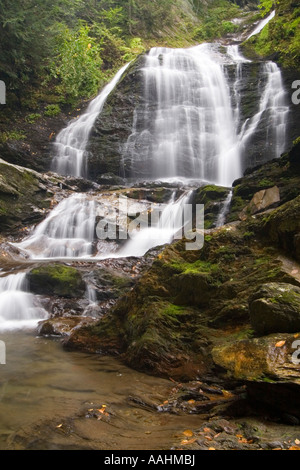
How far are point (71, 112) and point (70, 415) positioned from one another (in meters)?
17.5

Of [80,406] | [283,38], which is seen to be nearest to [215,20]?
[283,38]

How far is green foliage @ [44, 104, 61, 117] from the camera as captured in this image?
57.2 ft

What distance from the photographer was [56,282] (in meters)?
7.60

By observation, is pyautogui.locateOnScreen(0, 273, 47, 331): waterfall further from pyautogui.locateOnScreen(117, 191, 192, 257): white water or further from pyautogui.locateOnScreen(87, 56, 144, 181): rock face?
pyautogui.locateOnScreen(87, 56, 144, 181): rock face

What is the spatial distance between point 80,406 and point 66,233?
8.60 meters

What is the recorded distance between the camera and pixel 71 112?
59.3 feet

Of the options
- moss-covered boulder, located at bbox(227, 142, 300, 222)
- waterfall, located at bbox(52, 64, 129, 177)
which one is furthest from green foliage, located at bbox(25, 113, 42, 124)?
moss-covered boulder, located at bbox(227, 142, 300, 222)

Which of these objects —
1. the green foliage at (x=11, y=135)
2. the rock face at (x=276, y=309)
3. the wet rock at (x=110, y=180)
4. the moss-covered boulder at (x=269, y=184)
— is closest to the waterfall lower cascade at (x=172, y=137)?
the wet rock at (x=110, y=180)

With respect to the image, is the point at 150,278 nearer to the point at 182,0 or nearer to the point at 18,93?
the point at 18,93

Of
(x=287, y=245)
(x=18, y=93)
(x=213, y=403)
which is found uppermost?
(x=18, y=93)

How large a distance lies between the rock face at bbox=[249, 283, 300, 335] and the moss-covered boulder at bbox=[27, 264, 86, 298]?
503 cm

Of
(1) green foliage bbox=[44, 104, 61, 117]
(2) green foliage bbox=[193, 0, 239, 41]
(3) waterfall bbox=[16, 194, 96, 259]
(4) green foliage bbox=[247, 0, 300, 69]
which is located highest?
(2) green foliage bbox=[193, 0, 239, 41]

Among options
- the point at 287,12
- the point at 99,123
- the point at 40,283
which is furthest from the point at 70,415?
the point at 287,12
